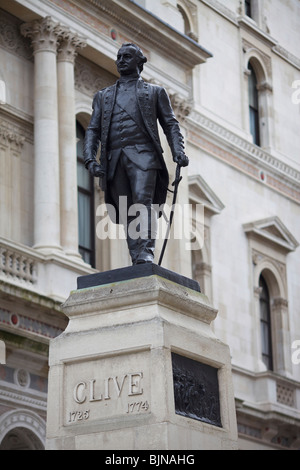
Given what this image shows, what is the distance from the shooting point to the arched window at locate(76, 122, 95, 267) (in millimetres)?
22359

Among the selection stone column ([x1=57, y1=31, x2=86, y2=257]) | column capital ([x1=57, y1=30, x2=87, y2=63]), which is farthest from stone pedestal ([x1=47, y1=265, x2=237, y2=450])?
column capital ([x1=57, y1=30, x2=87, y2=63])

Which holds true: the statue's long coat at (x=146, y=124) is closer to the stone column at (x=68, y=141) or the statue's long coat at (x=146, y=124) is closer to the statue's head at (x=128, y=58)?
the statue's head at (x=128, y=58)

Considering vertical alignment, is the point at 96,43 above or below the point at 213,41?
below

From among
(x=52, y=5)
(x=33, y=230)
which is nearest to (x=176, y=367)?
(x=33, y=230)

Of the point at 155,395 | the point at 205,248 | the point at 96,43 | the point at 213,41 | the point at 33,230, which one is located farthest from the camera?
the point at 213,41

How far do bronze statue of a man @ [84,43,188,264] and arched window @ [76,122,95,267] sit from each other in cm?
Answer: 1062

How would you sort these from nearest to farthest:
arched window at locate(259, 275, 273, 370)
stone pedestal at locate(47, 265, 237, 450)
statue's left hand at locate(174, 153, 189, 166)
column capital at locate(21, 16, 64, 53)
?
stone pedestal at locate(47, 265, 237, 450), statue's left hand at locate(174, 153, 189, 166), column capital at locate(21, 16, 64, 53), arched window at locate(259, 275, 273, 370)

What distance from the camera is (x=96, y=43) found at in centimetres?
2230

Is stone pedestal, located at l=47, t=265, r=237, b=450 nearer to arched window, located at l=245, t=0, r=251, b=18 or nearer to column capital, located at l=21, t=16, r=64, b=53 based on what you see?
column capital, located at l=21, t=16, r=64, b=53

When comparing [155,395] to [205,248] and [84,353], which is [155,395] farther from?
[205,248]

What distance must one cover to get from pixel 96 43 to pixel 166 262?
Answer: 421cm

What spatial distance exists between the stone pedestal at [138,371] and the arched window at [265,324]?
1753 cm

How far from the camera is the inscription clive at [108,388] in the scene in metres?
10.4

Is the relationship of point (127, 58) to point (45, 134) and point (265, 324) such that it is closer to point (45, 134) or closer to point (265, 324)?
point (45, 134)
